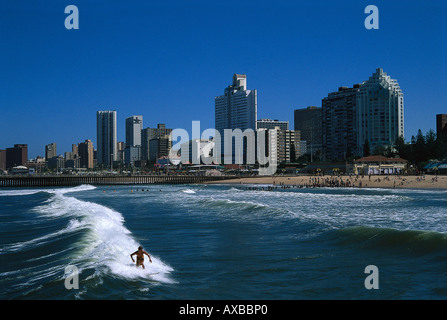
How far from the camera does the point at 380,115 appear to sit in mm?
176375

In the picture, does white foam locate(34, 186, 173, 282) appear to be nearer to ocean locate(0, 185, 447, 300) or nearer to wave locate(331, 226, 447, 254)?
ocean locate(0, 185, 447, 300)

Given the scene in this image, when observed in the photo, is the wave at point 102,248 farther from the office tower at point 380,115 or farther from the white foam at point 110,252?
the office tower at point 380,115

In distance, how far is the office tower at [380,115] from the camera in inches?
6929

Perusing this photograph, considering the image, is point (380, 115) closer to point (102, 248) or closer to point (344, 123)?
point (344, 123)

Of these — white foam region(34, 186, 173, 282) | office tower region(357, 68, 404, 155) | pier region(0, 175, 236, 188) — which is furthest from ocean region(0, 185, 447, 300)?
office tower region(357, 68, 404, 155)

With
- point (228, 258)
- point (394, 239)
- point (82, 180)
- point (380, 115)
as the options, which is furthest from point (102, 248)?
point (380, 115)

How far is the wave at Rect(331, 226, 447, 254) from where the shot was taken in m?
17.7

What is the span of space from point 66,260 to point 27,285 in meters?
3.14

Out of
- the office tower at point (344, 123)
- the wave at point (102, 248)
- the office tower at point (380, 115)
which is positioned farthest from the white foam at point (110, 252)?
the office tower at point (344, 123)

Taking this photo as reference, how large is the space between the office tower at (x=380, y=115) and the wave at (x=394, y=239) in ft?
530

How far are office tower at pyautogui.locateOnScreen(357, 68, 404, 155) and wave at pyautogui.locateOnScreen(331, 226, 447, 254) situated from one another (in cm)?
16148

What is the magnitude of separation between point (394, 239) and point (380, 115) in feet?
552
